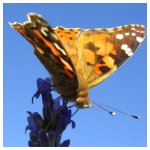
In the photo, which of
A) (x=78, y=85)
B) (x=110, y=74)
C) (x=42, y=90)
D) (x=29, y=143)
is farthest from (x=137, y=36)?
(x=29, y=143)

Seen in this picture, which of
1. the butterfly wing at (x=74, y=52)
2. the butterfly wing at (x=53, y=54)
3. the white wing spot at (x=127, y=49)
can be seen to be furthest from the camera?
the white wing spot at (x=127, y=49)

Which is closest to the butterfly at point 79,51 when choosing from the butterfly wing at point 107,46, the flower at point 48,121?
the butterfly wing at point 107,46

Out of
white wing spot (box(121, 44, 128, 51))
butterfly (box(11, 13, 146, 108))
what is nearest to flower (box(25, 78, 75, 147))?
butterfly (box(11, 13, 146, 108))

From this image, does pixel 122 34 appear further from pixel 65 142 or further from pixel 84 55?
pixel 65 142

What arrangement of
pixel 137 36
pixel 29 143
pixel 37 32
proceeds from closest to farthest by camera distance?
pixel 29 143 < pixel 37 32 < pixel 137 36

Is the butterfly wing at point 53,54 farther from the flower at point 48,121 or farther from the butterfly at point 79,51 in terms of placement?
the flower at point 48,121

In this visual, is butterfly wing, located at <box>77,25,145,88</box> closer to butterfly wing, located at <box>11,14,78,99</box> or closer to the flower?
butterfly wing, located at <box>11,14,78,99</box>

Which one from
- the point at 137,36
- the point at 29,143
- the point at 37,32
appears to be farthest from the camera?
the point at 137,36
